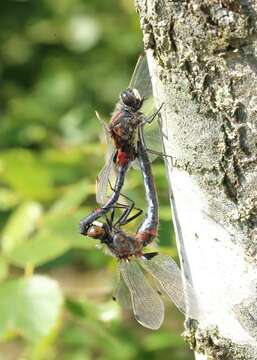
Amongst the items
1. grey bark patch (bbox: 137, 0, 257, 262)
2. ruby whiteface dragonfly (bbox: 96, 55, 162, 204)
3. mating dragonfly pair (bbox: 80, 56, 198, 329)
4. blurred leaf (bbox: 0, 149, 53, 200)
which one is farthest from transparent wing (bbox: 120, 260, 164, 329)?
blurred leaf (bbox: 0, 149, 53, 200)

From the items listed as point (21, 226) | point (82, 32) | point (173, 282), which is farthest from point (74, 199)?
point (82, 32)

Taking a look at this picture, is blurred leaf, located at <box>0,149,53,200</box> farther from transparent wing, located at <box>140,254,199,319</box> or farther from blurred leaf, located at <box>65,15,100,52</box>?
blurred leaf, located at <box>65,15,100,52</box>

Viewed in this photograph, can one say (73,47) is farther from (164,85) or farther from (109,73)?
(164,85)

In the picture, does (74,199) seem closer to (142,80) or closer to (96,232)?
(96,232)

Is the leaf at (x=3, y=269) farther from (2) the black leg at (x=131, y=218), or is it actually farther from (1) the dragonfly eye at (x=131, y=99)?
(1) the dragonfly eye at (x=131, y=99)

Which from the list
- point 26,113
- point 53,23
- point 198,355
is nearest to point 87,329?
point 26,113
